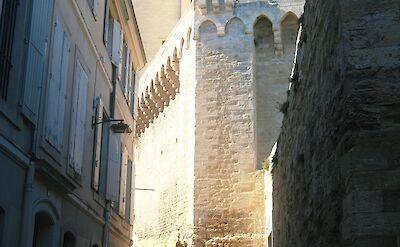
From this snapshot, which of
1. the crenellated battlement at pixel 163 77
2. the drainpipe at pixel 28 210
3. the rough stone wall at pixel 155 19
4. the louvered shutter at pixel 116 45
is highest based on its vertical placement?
the rough stone wall at pixel 155 19

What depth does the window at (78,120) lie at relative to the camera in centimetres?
742

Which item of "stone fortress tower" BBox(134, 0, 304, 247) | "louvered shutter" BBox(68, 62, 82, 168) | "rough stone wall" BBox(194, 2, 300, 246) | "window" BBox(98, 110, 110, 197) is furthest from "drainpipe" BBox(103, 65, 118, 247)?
"rough stone wall" BBox(194, 2, 300, 246)

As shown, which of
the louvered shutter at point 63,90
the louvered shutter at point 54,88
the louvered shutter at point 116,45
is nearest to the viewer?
the louvered shutter at point 54,88

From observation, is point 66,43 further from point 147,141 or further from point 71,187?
point 147,141

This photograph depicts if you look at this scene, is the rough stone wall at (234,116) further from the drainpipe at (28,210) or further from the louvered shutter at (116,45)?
the drainpipe at (28,210)

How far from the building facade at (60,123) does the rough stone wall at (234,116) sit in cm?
521

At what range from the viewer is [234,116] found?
56.4 feet

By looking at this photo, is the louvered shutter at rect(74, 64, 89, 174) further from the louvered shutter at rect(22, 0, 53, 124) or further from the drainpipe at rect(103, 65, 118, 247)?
the drainpipe at rect(103, 65, 118, 247)

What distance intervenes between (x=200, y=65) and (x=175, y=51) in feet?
7.29

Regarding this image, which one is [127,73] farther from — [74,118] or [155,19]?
[155,19]

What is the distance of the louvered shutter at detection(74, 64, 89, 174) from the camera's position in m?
7.70

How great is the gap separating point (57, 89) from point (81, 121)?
4.49ft

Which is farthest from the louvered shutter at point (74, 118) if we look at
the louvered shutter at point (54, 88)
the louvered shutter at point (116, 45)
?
the louvered shutter at point (116, 45)

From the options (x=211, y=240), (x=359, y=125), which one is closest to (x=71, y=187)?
(x=359, y=125)
